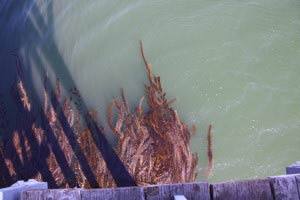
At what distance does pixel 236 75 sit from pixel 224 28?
2.20 ft

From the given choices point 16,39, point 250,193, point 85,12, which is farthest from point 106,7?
point 250,193

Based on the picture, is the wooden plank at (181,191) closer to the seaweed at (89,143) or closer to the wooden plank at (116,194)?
the wooden plank at (116,194)

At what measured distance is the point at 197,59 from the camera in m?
3.94

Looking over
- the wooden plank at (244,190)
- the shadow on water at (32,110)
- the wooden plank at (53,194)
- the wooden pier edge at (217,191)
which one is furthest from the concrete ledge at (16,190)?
the shadow on water at (32,110)

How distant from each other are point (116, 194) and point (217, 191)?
23.5 inches

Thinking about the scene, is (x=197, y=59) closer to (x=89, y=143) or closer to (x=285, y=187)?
(x=89, y=143)

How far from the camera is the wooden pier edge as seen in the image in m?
1.81

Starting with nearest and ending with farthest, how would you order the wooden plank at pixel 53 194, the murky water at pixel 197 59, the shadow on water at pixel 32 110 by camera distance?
the wooden plank at pixel 53 194
the murky water at pixel 197 59
the shadow on water at pixel 32 110

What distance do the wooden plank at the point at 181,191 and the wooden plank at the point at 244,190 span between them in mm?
63

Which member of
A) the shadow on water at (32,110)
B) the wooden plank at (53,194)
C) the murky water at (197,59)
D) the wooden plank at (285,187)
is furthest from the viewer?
the shadow on water at (32,110)

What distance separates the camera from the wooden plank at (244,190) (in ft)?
6.01

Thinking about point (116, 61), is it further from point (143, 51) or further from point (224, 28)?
point (224, 28)

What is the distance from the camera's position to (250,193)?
6.04 ft

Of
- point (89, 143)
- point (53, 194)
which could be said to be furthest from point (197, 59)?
point (53, 194)
